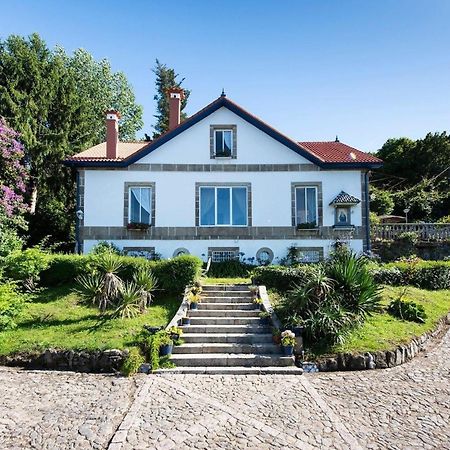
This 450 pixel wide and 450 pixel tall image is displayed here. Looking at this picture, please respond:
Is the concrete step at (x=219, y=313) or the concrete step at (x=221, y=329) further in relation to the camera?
the concrete step at (x=219, y=313)

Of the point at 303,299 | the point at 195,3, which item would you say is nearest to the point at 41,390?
the point at 303,299

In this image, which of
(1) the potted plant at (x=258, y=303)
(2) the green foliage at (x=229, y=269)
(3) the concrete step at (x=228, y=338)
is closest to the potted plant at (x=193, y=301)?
(3) the concrete step at (x=228, y=338)

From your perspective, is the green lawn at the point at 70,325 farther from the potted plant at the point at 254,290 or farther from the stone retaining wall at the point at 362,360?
the stone retaining wall at the point at 362,360

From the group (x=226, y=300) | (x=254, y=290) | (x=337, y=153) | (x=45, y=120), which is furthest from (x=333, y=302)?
(x=45, y=120)

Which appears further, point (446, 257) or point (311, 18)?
point (446, 257)

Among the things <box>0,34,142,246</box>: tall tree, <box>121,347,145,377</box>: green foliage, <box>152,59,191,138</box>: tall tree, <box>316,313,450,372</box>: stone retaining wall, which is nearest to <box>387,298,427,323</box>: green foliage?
<box>316,313,450,372</box>: stone retaining wall

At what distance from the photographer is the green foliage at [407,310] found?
1006cm

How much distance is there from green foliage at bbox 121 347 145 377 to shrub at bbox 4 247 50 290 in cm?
517

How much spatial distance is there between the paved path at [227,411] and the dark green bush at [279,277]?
4.52 m

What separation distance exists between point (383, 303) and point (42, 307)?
1001cm

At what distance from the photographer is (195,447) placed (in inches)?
183

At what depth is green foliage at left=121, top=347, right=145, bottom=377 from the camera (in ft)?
24.2

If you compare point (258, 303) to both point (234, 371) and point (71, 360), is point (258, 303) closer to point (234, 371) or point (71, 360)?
point (234, 371)

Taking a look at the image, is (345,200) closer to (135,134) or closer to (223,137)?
(223,137)
